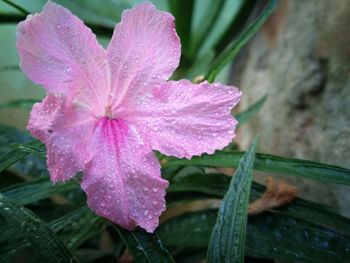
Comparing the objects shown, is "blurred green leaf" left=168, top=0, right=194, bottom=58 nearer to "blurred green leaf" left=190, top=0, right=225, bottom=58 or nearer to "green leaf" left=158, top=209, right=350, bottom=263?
"blurred green leaf" left=190, top=0, right=225, bottom=58

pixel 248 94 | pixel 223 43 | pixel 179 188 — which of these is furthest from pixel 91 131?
pixel 223 43

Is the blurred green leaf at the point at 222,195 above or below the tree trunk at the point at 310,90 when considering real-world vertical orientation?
below

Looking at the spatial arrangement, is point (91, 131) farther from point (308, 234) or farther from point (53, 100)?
point (308, 234)

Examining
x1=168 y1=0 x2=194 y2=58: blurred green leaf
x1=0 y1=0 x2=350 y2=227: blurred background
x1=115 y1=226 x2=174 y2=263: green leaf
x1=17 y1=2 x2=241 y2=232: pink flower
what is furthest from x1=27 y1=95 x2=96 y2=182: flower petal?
x1=168 y1=0 x2=194 y2=58: blurred green leaf

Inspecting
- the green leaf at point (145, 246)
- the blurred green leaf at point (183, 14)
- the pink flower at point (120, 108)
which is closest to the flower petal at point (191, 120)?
the pink flower at point (120, 108)

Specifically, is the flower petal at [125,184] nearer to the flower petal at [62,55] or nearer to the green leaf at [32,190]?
the flower petal at [62,55]
